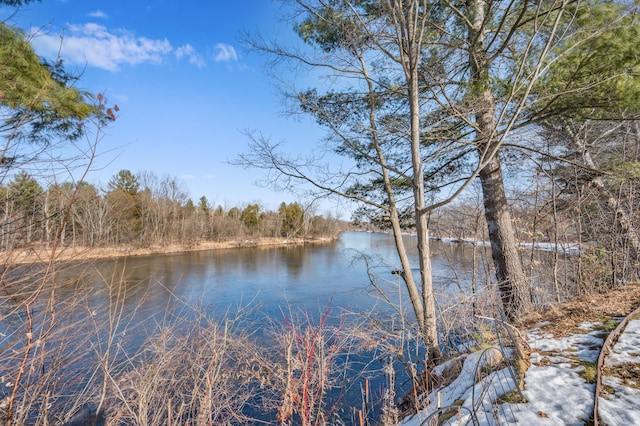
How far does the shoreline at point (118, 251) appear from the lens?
217cm

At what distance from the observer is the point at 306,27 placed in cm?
484

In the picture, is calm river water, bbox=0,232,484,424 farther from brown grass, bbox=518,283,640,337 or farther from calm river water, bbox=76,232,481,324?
brown grass, bbox=518,283,640,337

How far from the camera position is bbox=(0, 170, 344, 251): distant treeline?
2250 mm

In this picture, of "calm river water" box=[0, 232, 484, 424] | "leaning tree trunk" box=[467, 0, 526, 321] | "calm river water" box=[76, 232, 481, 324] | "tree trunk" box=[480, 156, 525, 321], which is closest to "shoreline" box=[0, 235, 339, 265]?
"calm river water" box=[0, 232, 484, 424]

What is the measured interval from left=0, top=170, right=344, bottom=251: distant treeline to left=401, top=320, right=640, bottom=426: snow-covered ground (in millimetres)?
2968

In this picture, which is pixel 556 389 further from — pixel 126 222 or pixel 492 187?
pixel 126 222

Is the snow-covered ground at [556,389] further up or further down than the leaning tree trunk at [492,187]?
A: further down

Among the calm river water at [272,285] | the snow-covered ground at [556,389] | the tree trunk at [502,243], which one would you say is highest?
the tree trunk at [502,243]

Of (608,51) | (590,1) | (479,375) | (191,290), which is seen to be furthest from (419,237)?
(191,290)

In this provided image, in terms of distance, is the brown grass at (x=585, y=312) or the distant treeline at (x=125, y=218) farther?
the brown grass at (x=585, y=312)

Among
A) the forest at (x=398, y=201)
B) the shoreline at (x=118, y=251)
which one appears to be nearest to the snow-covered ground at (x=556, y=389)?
the forest at (x=398, y=201)

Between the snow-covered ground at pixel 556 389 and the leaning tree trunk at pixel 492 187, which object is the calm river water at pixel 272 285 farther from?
the snow-covered ground at pixel 556 389

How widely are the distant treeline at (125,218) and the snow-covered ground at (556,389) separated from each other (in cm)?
297

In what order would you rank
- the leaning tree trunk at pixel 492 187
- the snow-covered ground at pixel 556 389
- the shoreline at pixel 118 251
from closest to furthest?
the snow-covered ground at pixel 556 389 < the shoreline at pixel 118 251 < the leaning tree trunk at pixel 492 187
